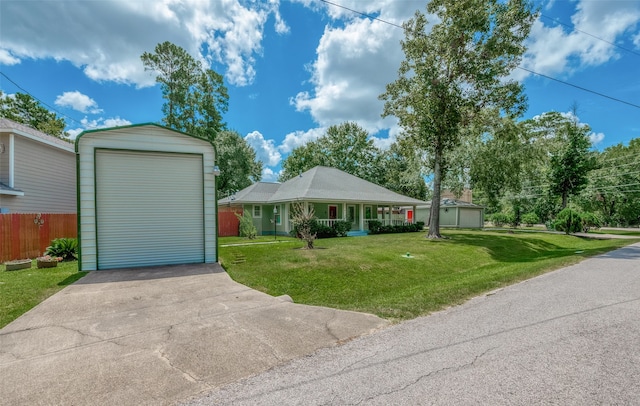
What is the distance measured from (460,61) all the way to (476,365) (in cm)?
1708

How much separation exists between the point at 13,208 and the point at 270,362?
14.7 metres

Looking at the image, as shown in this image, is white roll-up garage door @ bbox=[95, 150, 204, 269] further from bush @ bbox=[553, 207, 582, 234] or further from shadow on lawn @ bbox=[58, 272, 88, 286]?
bush @ bbox=[553, 207, 582, 234]

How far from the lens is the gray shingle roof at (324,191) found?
19.5m

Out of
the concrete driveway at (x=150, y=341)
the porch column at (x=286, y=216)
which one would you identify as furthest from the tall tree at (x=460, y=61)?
the concrete driveway at (x=150, y=341)

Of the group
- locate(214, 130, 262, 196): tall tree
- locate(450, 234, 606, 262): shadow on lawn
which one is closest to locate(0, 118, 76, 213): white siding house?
locate(214, 130, 262, 196): tall tree

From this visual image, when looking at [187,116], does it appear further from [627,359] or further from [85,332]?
[627,359]

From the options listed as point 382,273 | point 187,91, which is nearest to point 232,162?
point 187,91

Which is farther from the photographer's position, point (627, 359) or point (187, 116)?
point (187, 116)

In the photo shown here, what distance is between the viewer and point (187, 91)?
106ft

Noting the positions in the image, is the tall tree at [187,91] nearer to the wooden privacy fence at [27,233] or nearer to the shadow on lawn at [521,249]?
the wooden privacy fence at [27,233]

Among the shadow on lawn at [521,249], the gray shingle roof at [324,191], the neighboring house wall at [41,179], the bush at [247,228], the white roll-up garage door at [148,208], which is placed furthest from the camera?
the gray shingle roof at [324,191]

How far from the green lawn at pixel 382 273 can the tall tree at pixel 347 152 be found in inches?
1011

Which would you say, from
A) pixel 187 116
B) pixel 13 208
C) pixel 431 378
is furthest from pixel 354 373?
pixel 187 116

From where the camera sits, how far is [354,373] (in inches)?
114
